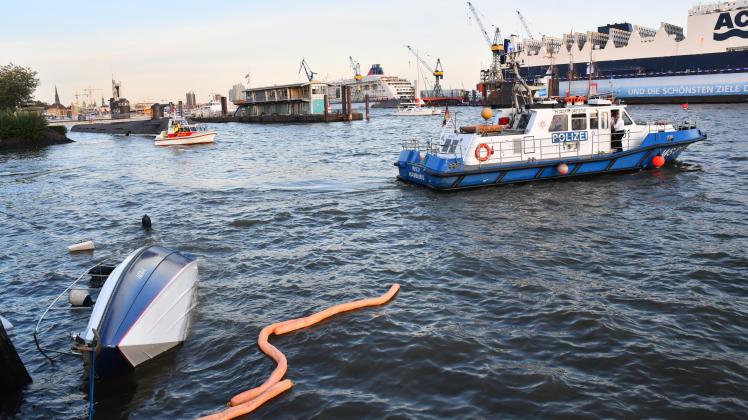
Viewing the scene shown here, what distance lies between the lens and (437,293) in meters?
12.4

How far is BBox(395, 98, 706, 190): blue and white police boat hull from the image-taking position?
2298 centimetres

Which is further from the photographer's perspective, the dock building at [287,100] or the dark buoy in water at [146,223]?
the dock building at [287,100]

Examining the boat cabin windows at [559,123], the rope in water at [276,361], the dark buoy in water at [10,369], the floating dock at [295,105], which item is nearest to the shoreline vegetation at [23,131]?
the floating dock at [295,105]

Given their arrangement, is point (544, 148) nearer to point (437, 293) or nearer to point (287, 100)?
point (437, 293)

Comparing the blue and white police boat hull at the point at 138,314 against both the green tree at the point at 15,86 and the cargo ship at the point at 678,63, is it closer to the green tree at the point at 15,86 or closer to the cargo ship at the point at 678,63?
the green tree at the point at 15,86

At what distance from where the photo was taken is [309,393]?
8562 millimetres

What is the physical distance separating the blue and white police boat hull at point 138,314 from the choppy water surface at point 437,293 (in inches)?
13.7

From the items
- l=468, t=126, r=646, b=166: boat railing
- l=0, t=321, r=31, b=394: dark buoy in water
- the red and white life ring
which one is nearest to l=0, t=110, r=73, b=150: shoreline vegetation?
the red and white life ring

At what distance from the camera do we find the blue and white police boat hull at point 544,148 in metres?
23.0

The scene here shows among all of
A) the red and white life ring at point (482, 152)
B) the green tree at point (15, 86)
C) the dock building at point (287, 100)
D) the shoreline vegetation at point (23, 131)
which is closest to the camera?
the red and white life ring at point (482, 152)

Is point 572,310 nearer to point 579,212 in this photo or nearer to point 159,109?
point 579,212

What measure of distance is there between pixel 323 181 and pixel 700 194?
16682 mm

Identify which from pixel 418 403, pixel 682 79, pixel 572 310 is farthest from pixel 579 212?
pixel 682 79

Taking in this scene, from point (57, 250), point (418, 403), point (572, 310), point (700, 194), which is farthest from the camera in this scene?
point (700, 194)
